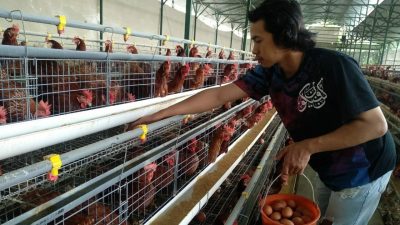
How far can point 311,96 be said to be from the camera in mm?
1567

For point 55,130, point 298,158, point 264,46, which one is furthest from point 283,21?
point 55,130

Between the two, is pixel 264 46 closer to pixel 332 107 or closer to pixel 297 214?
pixel 332 107

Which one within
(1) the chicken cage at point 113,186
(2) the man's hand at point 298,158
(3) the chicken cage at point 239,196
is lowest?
(3) the chicken cage at point 239,196

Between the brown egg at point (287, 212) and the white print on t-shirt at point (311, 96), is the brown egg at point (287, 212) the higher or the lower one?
the lower one

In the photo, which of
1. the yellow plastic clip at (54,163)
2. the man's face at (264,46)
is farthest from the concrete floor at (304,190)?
the yellow plastic clip at (54,163)

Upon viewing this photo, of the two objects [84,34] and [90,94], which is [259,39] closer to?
[90,94]

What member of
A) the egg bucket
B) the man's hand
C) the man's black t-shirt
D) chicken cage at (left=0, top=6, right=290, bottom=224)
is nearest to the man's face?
the man's black t-shirt

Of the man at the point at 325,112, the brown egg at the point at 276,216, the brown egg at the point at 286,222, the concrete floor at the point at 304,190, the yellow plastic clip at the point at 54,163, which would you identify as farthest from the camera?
the concrete floor at the point at 304,190

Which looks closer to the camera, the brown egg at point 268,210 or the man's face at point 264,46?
the man's face at point 264,46

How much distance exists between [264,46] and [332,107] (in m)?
0.44

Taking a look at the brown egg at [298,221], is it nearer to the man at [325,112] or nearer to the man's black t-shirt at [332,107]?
the man at [325,112]

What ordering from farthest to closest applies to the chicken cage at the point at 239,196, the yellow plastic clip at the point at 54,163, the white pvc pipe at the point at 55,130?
1. the chicken cage at the point at 239,196
2. the white pvc pipe at the point at 55,130
3. the yellow plastic clip at the point at 54,163

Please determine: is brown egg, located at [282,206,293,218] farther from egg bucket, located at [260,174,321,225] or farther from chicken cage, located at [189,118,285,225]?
chicken cage, located at [189,118,285,225]

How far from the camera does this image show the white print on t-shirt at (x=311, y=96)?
5.02 ft
